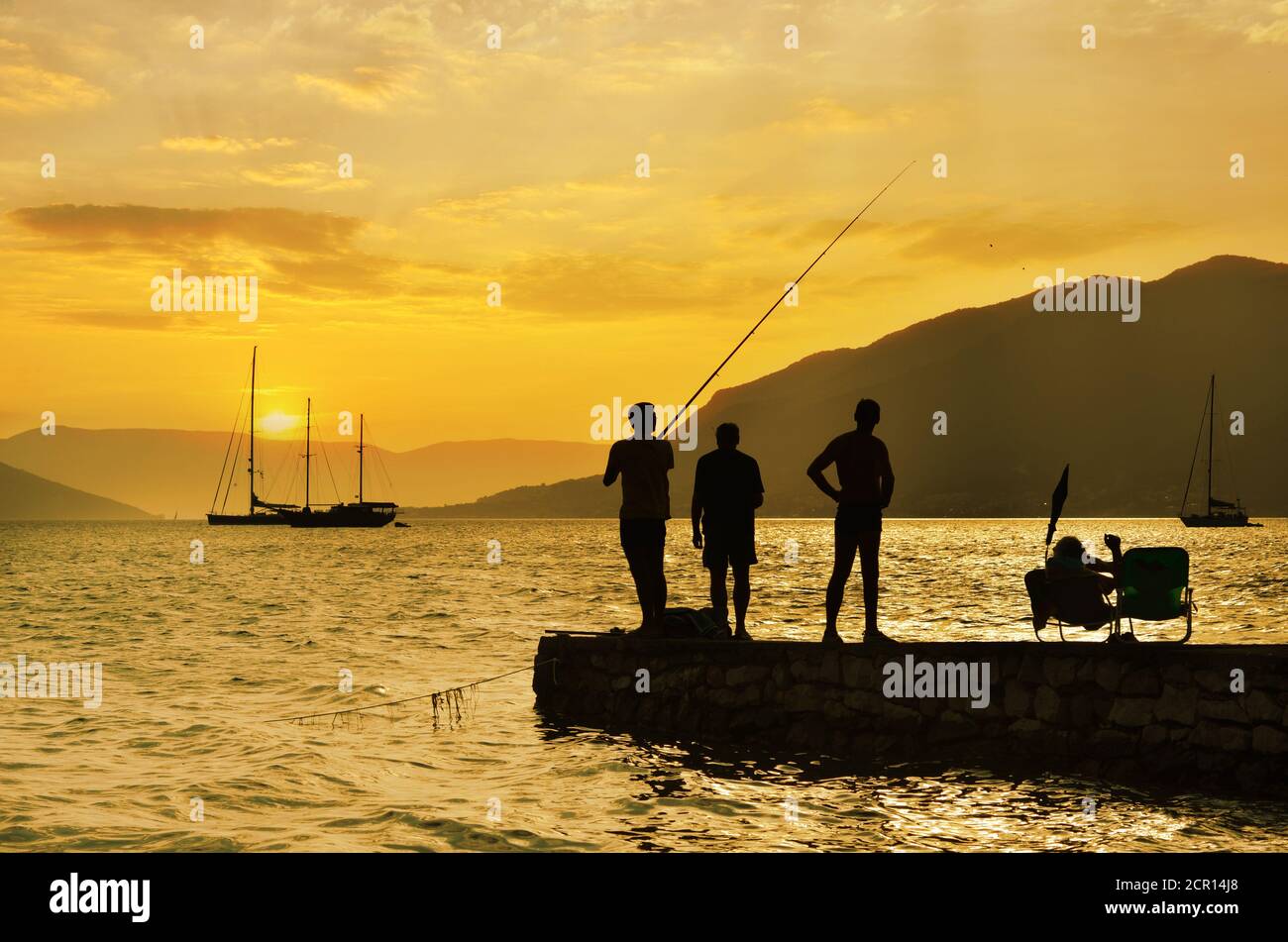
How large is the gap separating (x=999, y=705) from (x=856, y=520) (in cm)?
244

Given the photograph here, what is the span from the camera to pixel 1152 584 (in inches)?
429

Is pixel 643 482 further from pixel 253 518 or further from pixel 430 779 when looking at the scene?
pixel 253 518

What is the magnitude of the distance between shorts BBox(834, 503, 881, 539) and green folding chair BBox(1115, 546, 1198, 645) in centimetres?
240

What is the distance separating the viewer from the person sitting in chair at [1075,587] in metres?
11.1

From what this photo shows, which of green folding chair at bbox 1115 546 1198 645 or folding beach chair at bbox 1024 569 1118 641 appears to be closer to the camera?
green folding chair at bbox 1115 546 1198 645

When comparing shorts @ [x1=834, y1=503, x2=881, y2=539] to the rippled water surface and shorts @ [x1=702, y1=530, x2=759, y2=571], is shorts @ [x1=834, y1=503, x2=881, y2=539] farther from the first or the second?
the rippled water surface

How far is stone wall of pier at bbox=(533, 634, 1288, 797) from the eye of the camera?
10445 millimetres

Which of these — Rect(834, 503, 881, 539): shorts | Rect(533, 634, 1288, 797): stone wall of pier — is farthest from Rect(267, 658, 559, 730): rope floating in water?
Rect(834, 503, 881, 539): shorts

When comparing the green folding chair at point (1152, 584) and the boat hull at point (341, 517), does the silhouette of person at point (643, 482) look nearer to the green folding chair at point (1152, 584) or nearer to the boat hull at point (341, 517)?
the green folding chair at point (1152, 584)

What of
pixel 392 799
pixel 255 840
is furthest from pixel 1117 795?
pixel 255 840

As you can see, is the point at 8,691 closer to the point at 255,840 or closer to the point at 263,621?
the point at 255,840

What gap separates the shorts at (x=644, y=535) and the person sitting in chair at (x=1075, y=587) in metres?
3.93

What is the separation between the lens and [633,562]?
12992mm

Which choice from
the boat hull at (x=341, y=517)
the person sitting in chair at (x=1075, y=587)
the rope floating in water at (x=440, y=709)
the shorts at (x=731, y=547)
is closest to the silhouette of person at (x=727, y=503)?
the shorts at (x=731, y=547)
